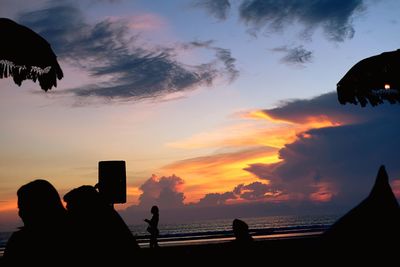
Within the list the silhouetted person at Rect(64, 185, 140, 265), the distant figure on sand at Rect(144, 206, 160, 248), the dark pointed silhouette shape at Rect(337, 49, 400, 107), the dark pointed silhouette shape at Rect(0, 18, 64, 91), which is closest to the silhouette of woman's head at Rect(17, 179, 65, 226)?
the silhouetted person at Rect(64, 185, 140, 265)

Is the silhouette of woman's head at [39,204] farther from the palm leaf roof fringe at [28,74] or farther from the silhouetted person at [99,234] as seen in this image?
the palm leaf roof fringe at [28,74]

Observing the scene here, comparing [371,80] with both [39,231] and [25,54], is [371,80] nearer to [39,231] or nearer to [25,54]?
[25,54]

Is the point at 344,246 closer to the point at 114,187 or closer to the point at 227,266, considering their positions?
the point at 227,266

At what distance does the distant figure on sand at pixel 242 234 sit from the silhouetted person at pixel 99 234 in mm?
2388

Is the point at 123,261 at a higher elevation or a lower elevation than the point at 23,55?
lower

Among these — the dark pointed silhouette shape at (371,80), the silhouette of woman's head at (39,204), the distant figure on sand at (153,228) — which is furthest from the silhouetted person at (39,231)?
the distant figure on sand at (153,228)

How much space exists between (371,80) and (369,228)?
7.69 metres

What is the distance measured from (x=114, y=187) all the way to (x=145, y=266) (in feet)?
13.0

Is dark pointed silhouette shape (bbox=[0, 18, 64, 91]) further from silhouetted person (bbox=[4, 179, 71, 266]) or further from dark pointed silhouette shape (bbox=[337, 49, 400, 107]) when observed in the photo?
dark pointed silhouette shape (bbox=[337, 49, 400, 107])

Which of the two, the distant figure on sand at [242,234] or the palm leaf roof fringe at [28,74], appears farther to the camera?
the palm leaf roof fringe at [28,74]

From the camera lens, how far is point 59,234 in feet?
7.93

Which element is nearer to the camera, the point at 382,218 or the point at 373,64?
the point at 382,218

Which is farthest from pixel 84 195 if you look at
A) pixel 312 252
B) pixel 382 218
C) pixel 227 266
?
pixel 227 266

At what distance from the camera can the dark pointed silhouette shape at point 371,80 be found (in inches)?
310
